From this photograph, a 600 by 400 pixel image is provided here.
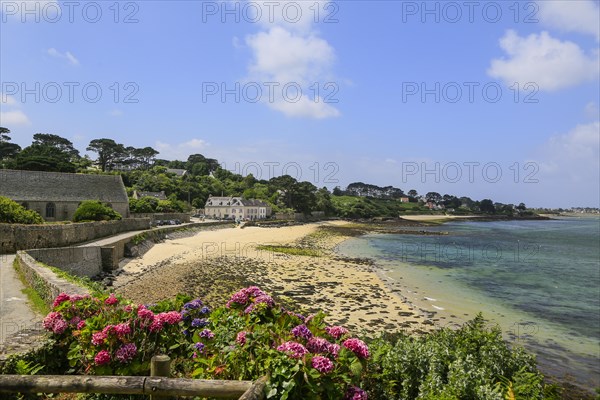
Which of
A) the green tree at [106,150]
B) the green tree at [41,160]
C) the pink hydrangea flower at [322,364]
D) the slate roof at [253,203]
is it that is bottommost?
the pink hydrangea flower at [322,364]

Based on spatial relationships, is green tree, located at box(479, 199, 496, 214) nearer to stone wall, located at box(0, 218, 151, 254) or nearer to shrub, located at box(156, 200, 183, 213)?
shrub, located at box(156, 200, 183, 213)

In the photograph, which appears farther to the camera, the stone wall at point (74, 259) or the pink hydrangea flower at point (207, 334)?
the stone wall at point (74, 259)

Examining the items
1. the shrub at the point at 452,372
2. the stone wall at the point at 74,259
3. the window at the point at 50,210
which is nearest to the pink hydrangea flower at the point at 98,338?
the shrub at the point at 452,372

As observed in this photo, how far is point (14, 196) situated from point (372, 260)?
3361 cm

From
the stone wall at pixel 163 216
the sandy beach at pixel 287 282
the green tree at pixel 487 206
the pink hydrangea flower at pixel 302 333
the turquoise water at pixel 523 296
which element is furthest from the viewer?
the green tree at pixel 487 206

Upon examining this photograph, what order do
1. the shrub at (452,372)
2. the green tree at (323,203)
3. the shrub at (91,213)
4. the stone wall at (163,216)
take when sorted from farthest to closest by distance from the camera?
the green tree at (323,203) < the stone wall at (163,216) < the shrub at (91,213) < the shrub at (452,372)

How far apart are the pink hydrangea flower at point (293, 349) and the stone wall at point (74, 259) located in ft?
49.3

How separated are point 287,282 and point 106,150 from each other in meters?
95.8

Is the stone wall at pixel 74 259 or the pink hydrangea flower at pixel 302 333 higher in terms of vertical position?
the pink hydrangea flower at pixel 302 333

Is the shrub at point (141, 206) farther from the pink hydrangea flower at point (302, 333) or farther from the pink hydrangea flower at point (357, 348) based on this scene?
the pink hydrangea flower at point (357, 348)

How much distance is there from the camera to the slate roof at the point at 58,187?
3516cm

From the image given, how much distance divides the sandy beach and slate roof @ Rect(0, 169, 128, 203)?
13555 millimetres

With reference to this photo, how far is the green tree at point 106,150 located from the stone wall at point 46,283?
314 feet

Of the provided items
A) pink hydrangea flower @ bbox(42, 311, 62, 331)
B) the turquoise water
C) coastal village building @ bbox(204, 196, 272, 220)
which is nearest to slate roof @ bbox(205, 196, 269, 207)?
coastal village building @ bbox(204, 196, 272, 220)
